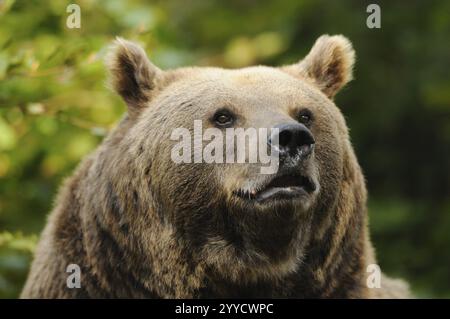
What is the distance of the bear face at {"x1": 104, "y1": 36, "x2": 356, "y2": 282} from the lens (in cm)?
543

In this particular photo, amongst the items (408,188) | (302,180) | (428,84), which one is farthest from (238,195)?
(408,188)

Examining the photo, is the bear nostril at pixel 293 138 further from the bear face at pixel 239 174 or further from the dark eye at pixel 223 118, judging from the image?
the dark eye at pixel 223 118

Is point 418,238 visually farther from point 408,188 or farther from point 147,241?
point 147,241

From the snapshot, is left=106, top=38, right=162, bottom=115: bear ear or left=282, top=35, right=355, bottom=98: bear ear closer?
left=106, top=38, right=162, bottom=115: bear ear

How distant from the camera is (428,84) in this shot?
12555mm

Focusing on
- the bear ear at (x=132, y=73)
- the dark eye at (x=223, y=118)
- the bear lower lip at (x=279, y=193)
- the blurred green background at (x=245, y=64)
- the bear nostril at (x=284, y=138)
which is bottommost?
the bear lower lip at (x=279, y=193)

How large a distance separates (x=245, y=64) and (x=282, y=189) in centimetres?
568

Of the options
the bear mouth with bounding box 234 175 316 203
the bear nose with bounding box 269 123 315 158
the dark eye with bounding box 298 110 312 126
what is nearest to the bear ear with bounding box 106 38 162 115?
the dark eye with bounding box 298 110 312 126

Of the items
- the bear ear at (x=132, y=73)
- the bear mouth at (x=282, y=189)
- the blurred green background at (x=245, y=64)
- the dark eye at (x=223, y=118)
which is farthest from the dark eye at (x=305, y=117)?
the blurred green background at (x=245, y=64)

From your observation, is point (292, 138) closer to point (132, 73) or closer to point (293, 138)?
point (293, 138)

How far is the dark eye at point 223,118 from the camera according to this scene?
576 centimetres

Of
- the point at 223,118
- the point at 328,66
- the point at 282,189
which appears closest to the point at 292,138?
the point at 282,189

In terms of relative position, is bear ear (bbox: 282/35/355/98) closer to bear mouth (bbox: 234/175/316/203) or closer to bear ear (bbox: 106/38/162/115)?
bear ear (bbox: 106/38/162/115)

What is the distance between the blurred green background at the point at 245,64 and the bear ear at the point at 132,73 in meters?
0.81
